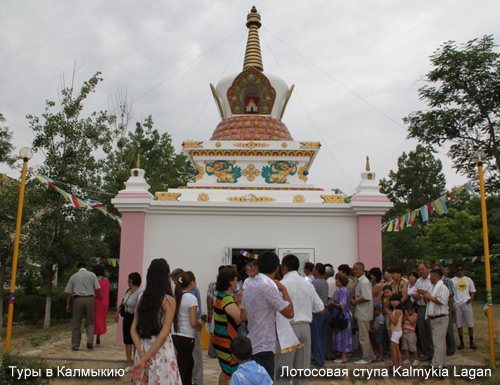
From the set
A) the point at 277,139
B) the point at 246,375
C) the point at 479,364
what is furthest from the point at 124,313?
the point at 277,139

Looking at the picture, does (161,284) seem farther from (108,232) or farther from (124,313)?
(108,232)

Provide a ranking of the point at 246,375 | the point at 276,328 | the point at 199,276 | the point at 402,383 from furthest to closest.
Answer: the point at 199,276, the point at 402,383, the point at 276,328, the point at 246,375

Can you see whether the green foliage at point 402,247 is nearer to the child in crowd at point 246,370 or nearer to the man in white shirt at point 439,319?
the man in white shirt at point 439,319

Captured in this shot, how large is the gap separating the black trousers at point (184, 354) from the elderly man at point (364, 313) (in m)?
3.66

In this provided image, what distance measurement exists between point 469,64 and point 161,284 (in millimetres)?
12825

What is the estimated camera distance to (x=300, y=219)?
33.1ft

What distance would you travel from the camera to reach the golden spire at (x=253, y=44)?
14.4 meters

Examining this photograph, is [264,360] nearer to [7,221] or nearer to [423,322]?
[423,322]

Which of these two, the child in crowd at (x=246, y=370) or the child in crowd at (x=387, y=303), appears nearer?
the child in crowd at (x=246, y=370)

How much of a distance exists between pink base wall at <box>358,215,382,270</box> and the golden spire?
6.64m

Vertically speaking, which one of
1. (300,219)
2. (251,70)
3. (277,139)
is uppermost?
(251,70)

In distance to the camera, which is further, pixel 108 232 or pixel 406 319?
pixel 108 232

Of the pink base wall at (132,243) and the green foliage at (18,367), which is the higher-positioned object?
the pink base wall at (132,243)

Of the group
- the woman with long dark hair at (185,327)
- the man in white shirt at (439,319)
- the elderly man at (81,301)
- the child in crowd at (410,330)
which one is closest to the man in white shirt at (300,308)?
the woman with long dark hair at (185,327)
